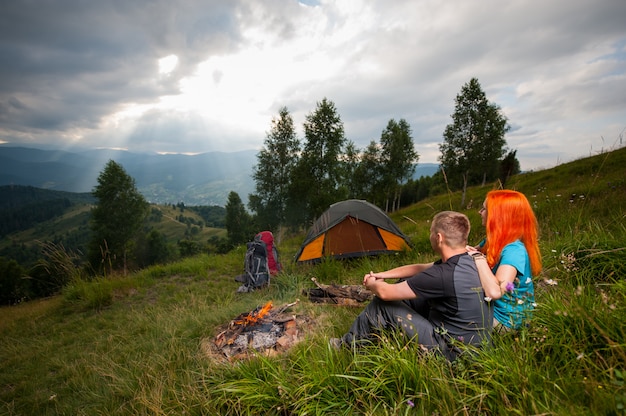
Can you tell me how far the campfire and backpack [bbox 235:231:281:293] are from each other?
3186mm

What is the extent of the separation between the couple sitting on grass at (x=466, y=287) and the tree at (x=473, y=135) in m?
19.5

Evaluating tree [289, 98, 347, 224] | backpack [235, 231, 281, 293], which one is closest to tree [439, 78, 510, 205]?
tree [289, 98, 347, 224]

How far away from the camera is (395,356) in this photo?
82.8 inches

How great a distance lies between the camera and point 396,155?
32.0 metres

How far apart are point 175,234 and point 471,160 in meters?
138

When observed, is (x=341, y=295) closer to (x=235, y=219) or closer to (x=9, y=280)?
(x=235, y=219)

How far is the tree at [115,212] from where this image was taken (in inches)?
1115

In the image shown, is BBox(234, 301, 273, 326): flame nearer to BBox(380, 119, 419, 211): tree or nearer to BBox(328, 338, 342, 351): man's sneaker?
BBox(328, 338, 342, 351): man's sneaker

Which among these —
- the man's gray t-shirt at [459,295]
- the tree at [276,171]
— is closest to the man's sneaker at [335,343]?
the man's gray t-shirt at [459,295]

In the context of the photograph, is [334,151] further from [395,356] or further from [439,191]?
[439,191]

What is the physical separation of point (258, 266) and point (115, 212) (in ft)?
94.4

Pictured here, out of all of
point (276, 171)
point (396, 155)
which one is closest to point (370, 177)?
point (396, 155)

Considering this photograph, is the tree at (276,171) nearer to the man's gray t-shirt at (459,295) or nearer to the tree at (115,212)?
the tree at (115,212)

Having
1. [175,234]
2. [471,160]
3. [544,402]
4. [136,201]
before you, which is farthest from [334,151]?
[175,234]
